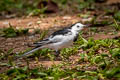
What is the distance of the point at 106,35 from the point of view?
24.0 feet

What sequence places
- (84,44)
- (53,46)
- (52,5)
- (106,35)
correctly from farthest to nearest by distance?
(52,5)
(106,35)
(84,44)
(53,46)

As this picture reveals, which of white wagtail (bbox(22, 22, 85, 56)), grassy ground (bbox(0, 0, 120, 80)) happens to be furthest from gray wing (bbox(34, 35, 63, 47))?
grassy ground (bbox(0, 0, 120, 80))

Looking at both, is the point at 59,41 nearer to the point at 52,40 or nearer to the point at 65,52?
the point at 52,40

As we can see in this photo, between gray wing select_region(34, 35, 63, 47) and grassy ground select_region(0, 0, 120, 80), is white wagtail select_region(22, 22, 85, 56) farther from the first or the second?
grassy ground select_region(0, 0, 120, 80)

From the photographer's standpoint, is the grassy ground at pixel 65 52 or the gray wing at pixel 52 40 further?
the gray wing at pixel 52 40

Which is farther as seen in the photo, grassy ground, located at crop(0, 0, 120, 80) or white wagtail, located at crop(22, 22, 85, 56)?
white wagtail, located at crop(22, 22, 85, 56)

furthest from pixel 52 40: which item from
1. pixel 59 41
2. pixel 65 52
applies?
pixel 65 52

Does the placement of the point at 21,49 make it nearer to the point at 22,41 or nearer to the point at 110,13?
the point at 22,41

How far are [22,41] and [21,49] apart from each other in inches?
26.7

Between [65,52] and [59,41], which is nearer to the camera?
[59,41]

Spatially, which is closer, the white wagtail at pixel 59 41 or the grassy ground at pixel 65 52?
the grassy ground at pixel 65 52

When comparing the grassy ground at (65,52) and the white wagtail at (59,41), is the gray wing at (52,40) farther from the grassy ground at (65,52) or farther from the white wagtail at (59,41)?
Result: the grassy ground at (65,52)

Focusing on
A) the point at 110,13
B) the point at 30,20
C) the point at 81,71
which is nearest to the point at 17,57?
the point at 81,71

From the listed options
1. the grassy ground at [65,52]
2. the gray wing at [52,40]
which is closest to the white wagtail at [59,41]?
the gray wing at [52,40]
